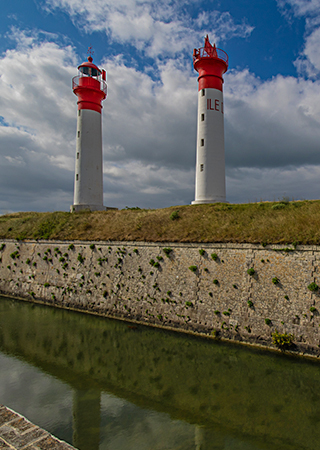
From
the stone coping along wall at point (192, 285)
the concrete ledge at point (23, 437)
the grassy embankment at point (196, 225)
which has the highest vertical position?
the grassy embankment at point (196, 225)

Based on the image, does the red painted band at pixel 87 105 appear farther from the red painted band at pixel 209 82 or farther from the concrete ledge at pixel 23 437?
the concrete ledge at pixel 23 437

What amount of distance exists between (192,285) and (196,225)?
14.0 feet

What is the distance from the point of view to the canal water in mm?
8344

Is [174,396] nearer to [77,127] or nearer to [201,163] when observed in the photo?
[201,163]

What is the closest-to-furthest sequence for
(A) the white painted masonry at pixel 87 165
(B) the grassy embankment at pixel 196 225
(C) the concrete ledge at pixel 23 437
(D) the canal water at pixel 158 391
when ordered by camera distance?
(C) the concrete ledge at pixel 23 437 < (D) the canal water at pixel 158 391 < (B) the grassy embankment at pixel 196 225 < (A) the white painted masonry at pixel 87 165

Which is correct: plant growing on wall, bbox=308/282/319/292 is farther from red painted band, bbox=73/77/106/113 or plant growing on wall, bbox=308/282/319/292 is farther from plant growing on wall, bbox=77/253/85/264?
red painted band, bbox=73/77/106/113

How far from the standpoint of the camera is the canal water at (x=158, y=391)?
8.34 metres

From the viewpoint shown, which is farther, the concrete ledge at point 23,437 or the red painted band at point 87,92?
the red painted band at point 87,92

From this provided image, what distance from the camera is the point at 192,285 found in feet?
54.8

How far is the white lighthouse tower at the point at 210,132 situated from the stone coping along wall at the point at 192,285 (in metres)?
8.47

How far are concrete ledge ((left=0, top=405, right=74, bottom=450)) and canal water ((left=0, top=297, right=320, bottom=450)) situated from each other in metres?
1.99

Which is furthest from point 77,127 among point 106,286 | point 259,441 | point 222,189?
point 259,441

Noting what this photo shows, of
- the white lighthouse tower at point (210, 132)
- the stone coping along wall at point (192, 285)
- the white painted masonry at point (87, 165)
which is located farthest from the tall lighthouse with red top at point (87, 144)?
the white lighthouse tower at point (210, 132)

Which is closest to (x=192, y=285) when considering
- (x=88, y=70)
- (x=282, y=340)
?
(x=282, y=340)
